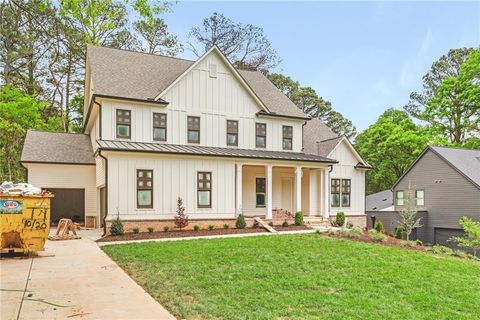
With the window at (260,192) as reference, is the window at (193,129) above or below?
above

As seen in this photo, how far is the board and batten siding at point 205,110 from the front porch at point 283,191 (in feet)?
5.10

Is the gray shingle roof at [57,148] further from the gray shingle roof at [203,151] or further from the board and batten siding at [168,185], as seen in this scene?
the board and batten siding at [168,185]

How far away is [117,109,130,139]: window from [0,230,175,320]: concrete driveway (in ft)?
26.5

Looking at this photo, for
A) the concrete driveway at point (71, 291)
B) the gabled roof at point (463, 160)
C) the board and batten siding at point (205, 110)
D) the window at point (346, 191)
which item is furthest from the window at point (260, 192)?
the gabled roof at point (463, 160)

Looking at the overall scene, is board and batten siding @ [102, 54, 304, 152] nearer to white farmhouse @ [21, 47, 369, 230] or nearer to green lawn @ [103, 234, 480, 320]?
white farmhouse @ [21, 47, 369, 230]

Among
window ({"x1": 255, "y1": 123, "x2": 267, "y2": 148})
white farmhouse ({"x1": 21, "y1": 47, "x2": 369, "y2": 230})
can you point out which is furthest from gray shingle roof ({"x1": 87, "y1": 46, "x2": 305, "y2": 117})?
window ({"x1": 255, "y1": 123, "x2": 267, "y2": 148})

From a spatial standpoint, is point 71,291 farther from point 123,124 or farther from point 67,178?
point 67,178

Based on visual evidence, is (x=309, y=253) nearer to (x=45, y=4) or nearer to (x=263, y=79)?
(x=45, y=4)

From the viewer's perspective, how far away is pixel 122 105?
1673cm

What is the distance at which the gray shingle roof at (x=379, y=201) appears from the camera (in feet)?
114

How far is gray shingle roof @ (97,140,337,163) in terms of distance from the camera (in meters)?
15.6

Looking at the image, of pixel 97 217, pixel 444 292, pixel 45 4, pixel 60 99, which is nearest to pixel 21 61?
pixel 60 99

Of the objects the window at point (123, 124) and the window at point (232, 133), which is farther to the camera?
the window at point (232, 133)

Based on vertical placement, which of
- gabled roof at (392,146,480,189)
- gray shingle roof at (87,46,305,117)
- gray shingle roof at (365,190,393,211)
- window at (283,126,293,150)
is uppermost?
gray shingle roof at (87,46,305,117)
